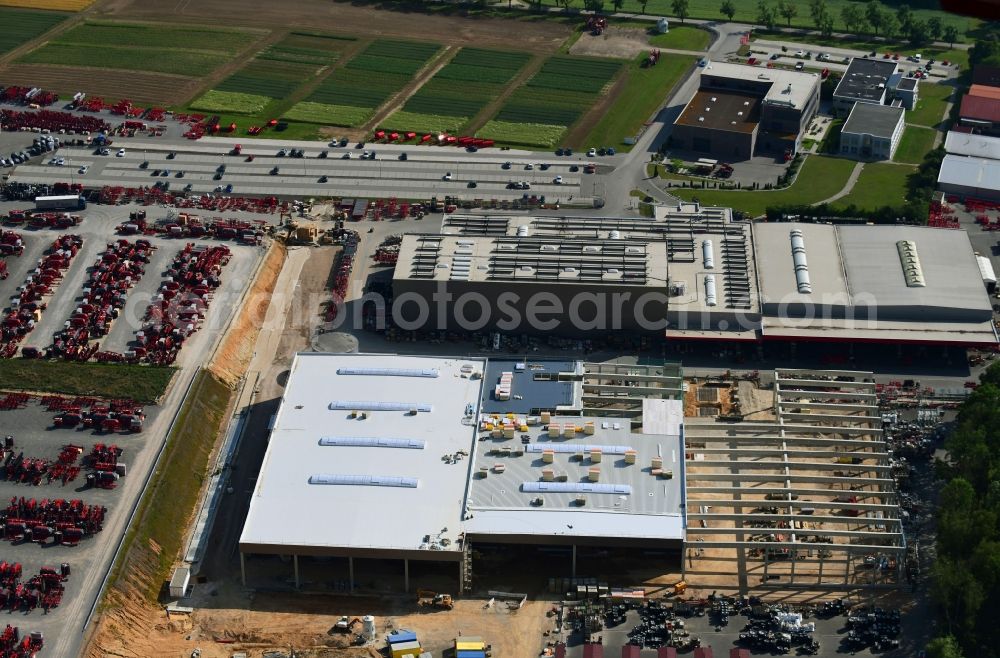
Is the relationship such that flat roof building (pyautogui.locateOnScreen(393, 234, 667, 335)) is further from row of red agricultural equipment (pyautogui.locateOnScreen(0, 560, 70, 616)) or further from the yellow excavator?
row of red agricultural equipment (pyautogui.locateOnScreen(0, 560, 70, 616))

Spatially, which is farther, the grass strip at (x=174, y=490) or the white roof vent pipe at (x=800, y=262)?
the white roof vent pipe at (x=800, y=262)

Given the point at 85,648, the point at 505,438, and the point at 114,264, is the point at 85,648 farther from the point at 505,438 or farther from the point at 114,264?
the point at 114,264

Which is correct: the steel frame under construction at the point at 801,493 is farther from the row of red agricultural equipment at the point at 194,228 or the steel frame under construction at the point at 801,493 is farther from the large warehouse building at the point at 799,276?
the row of red agricultural equipment at the point at 194,228

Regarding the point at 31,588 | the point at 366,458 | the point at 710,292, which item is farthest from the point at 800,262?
the point at 31,588

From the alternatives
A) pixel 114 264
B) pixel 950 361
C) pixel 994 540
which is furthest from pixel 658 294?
pixel 114 264

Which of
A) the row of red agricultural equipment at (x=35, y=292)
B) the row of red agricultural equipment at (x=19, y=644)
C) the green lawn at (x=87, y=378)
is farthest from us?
the row of red agricultural equipment at (x=35, y=292)

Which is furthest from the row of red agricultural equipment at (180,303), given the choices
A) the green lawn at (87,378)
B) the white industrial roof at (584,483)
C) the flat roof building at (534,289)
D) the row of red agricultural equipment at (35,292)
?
the white industrial roof at (584,483)
